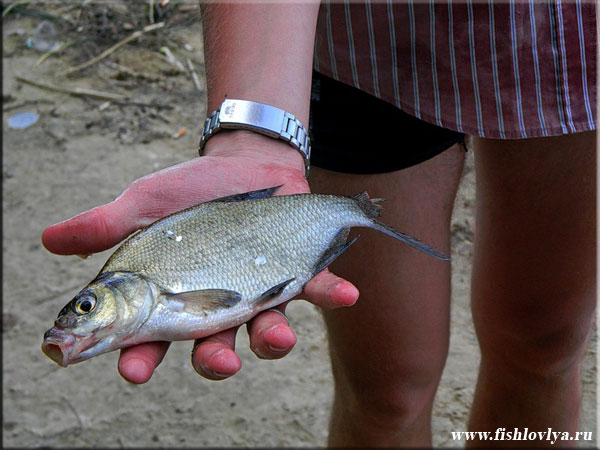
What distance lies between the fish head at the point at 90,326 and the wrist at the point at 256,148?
1.32 ft

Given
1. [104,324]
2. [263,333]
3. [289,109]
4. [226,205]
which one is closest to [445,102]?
[289,109]

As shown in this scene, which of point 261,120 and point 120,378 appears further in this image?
point 120,378

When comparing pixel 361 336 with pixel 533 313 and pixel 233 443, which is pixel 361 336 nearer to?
pixel 533 313

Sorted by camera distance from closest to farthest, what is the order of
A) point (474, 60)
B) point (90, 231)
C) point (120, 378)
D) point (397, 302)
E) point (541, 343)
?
point (90, 231)
point (474, 60)
point (397, 302)
point (541, 343)
point (120, 378)

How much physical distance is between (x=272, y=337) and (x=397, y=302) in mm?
629

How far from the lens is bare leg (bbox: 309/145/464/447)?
5.61 ft

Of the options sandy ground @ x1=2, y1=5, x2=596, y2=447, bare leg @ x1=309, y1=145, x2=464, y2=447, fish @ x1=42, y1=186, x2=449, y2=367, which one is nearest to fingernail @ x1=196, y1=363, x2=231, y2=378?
fish @ x1=42, y1=186, x2=449, y2=367

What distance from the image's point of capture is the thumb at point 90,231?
4.25ft

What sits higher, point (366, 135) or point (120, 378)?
point (366, 135)

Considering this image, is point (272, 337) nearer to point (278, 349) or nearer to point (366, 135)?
point (278, 349)

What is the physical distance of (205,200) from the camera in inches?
57.6

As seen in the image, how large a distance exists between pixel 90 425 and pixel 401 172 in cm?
177

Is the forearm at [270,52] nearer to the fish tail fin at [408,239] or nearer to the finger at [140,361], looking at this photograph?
the fish tail fin at [408,239]

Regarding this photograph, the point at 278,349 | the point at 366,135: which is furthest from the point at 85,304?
the point at 366,135
